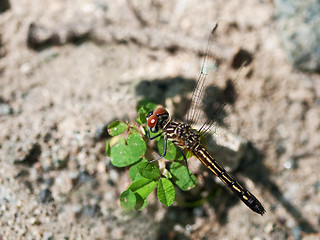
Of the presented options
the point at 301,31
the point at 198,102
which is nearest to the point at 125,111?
the point at 198,102

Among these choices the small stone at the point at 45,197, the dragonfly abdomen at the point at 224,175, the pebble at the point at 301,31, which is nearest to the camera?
the small stone at the point at 45,197

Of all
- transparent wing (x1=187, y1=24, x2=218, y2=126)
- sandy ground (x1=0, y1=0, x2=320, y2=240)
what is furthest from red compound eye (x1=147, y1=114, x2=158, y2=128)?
sandy ground (x1=0, y1=0, x2=320, y2=240)

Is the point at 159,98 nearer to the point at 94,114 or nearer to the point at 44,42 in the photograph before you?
the point at 94,114

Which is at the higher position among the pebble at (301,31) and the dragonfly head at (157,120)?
the pebble at (301,31)

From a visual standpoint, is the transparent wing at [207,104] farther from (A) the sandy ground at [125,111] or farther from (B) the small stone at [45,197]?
(B) the small stone at [45,197]

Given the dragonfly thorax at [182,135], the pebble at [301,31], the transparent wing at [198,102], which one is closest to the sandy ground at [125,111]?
the pebble at [301,31]

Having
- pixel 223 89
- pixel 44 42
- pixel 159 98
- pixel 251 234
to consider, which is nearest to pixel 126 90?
pixel 159 98

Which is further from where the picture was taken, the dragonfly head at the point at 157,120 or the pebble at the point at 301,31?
the pebble at the point at 301,31

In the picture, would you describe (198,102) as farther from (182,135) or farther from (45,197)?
(45,197)
